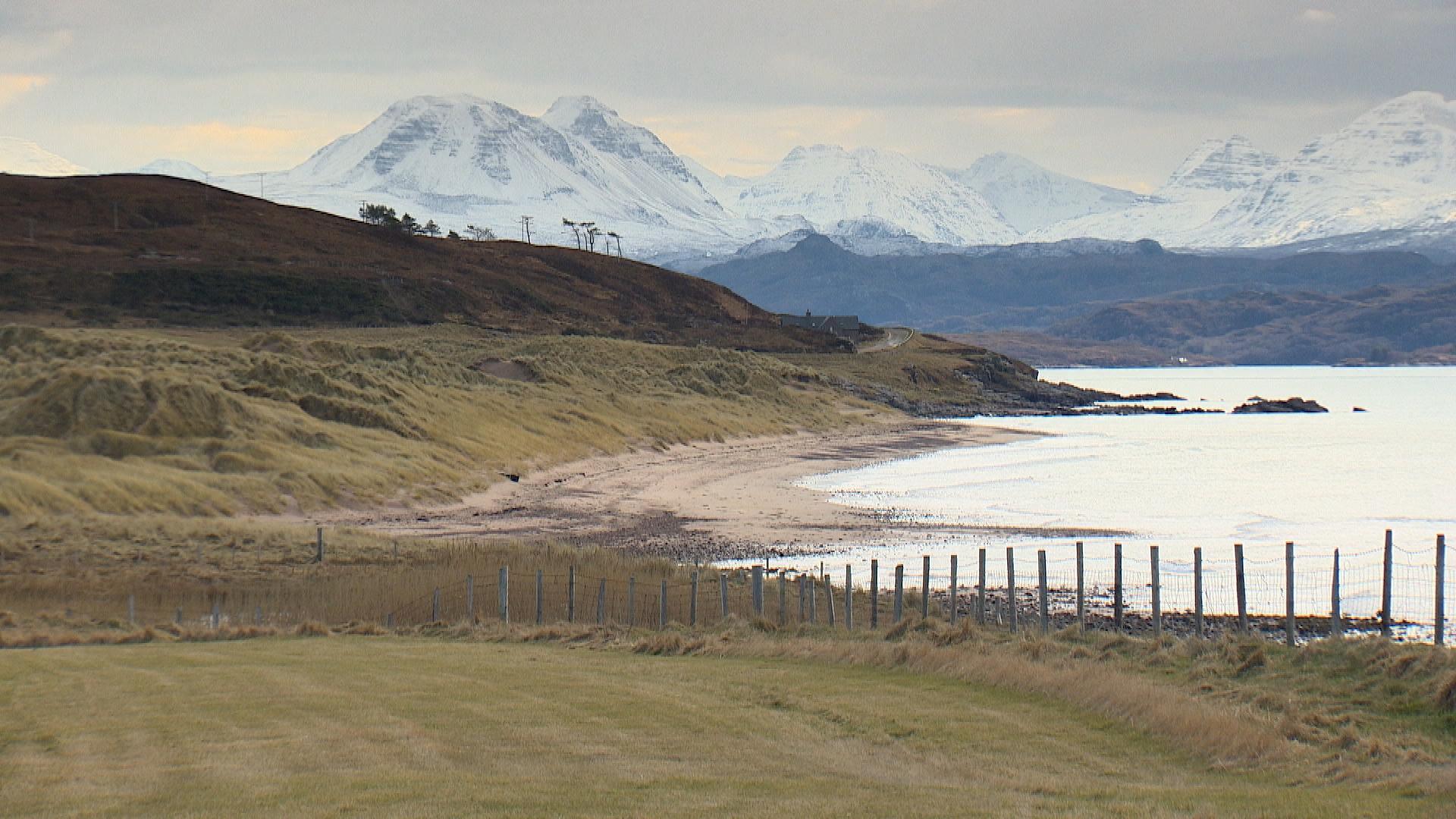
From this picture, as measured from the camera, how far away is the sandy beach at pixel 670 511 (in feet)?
147

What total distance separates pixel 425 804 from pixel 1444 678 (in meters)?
10.5

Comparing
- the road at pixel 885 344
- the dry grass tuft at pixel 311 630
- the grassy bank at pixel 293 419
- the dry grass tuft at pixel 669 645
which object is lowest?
the dry grass tuft at pixel 311 630

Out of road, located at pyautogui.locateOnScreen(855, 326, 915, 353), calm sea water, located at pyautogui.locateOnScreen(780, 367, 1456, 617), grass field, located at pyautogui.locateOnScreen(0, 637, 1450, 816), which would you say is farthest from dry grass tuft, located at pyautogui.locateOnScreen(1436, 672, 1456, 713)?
road, located at pyautogui.locateOnScreen(855, 326, 915, 353)

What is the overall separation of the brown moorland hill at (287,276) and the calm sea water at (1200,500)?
57.7 metres

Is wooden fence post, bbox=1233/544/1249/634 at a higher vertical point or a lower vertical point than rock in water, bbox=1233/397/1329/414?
lower

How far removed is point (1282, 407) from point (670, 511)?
114 metres

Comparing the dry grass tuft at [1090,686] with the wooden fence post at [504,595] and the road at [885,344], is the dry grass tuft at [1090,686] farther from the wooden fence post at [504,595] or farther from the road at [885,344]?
the road at [885,344]

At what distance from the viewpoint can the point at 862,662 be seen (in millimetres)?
21078

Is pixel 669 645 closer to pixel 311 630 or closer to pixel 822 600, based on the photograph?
pixel 311 630

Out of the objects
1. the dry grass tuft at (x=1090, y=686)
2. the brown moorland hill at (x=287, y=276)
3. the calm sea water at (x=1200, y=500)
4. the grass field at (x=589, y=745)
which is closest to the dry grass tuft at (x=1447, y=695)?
the dry grass tuft at (x=1090, y=686)

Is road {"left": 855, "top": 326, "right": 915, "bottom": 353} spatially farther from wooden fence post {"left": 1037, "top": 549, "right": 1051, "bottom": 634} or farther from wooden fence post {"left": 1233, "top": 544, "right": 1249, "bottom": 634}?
wooden fence post {"left": 1233, "top": 544, "right": 1249, "bottom": 634}

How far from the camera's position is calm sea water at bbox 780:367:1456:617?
40594mm

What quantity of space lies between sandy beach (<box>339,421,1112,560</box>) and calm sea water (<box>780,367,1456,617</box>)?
228 cm

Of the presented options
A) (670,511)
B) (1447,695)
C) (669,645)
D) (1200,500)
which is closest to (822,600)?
(669,645)
